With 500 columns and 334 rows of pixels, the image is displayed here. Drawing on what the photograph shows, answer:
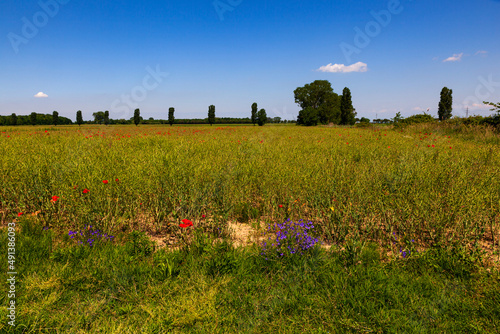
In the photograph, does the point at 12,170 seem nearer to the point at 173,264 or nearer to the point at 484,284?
the point at 173,264

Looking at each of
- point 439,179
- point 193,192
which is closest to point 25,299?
point 193,192

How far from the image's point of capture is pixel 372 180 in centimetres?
456

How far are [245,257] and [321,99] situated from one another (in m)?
71.7

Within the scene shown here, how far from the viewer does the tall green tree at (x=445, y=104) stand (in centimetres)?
5244

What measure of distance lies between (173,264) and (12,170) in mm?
4200

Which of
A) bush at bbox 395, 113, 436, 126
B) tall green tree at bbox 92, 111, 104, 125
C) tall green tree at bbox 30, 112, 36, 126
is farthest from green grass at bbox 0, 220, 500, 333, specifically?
tall green tree at bbox 30, 112, 36, 126

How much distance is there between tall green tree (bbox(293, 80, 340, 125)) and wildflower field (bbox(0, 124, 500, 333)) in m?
61.9

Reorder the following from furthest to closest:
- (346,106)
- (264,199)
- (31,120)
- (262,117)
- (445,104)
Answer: (31,120)
(262,117)
(346,106)
(445,104)
(264,199)

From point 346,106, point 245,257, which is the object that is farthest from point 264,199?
point 346,106

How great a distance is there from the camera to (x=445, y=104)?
5300cm

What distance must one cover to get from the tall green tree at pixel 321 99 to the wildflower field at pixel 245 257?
61886mm

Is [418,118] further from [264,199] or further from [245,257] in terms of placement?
[245,257]

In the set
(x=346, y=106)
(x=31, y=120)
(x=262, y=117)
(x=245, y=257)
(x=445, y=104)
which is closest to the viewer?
(x=245, y=257)

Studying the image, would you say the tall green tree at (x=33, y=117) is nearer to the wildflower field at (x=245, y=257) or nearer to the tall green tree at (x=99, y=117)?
the tall green tree at (x=99, y=117)
